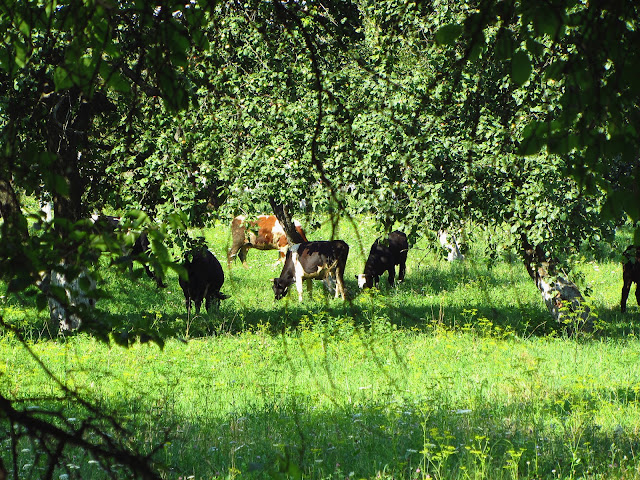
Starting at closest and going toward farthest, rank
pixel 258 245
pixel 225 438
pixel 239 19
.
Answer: pixel 225 438 < pixel 239 19 < pixel 258 245

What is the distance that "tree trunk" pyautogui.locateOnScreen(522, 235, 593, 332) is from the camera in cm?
1298

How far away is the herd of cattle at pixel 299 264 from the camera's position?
15.5m

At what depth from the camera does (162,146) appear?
11930 millimetres

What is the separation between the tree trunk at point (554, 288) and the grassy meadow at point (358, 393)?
0.32 meters

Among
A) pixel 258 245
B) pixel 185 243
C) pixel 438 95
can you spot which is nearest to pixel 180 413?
pixel 185 243

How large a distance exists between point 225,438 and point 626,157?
455cm

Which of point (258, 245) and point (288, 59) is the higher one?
point (288, 59)

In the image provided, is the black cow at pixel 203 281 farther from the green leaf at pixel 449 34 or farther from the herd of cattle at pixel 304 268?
the green leaf at pixel 449 34

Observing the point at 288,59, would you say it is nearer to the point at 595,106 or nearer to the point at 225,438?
the point at 225,438

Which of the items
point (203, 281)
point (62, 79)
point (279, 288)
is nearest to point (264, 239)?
point (279, 288)

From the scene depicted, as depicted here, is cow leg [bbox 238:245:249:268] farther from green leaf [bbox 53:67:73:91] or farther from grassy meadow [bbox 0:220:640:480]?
green leaf [bbox 53:67:73:91]

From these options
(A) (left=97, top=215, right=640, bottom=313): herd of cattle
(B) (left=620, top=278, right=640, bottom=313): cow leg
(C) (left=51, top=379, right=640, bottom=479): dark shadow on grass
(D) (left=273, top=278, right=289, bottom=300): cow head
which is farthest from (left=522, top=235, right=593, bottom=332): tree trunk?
(D) (left=273, top=278, right=289, bottom=300): cow head

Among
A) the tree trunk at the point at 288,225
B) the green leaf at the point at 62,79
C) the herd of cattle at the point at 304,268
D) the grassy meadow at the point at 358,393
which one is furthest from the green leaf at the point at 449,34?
the tree trunk at the point at 288,225

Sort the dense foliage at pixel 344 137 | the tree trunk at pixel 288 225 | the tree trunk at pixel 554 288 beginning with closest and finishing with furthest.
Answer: the dense foliage at pixel 344 137
the tree trunk at pixel 554 288
the tree trunk at pixel 288 225
